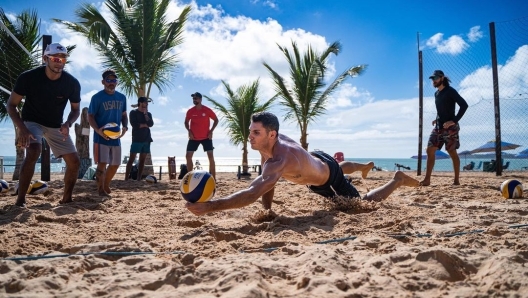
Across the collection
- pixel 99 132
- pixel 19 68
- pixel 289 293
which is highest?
pixel 19 68

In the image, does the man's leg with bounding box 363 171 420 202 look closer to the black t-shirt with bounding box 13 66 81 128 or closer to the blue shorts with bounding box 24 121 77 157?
the blue shorts with bounding box 24 121 77 157

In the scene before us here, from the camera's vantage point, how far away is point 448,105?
6395 millimetres

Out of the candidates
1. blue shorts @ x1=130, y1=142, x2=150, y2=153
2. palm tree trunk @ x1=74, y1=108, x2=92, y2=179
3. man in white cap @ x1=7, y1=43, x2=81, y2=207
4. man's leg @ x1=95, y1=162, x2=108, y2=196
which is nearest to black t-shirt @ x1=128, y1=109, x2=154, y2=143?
blue shorts @ x1=130, y1=142, x2=150, y2=153

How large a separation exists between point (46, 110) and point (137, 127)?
3346 mm

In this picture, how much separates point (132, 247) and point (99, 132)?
3392mm

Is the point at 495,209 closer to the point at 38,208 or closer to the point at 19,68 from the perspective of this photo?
the point at 38,208

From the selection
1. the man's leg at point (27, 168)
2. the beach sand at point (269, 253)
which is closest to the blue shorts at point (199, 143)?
the man's leg at point (27, 168)

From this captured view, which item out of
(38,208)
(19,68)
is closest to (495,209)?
(38,208)

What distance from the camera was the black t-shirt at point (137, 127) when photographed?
7.48 m

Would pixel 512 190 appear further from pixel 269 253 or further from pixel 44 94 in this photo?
pixel 44 94

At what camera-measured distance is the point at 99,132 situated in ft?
16.9

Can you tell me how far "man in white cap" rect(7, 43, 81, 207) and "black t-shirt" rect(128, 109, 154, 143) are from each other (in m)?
3.03

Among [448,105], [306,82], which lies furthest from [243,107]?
[448,105]

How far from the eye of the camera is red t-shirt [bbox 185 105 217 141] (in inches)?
303
